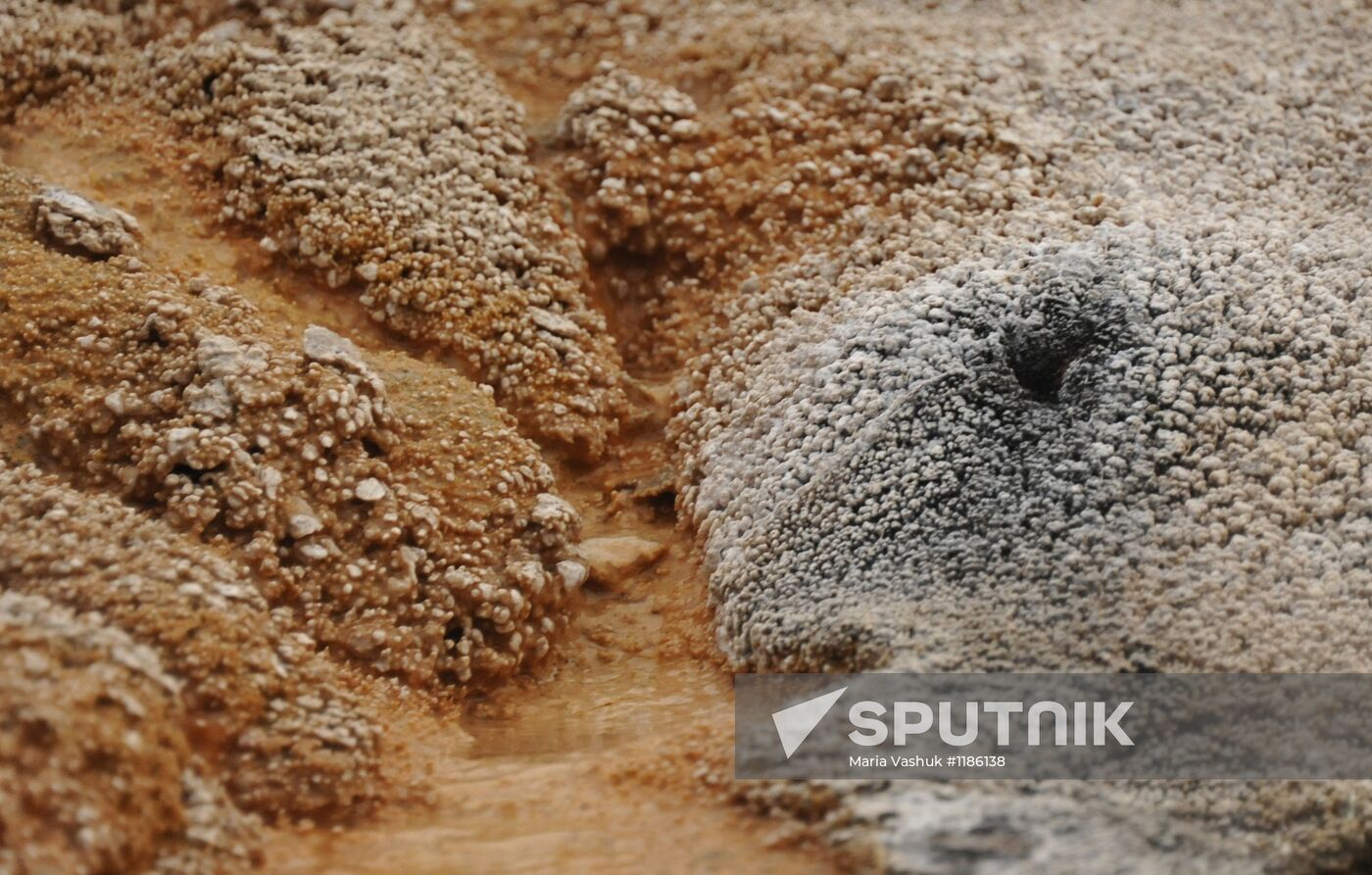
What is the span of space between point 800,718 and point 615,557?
0.73 m

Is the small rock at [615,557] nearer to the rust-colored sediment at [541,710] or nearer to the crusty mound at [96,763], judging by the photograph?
the rust-colored sediment at [541,710]

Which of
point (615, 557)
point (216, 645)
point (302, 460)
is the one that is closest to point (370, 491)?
point (302, 460)

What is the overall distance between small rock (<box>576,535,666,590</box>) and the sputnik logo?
2.11 feet


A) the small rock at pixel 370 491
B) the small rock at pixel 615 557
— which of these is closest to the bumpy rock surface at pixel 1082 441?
the small rock at pixel 615 557

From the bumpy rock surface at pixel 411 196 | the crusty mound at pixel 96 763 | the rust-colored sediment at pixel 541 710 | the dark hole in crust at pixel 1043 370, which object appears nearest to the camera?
the crusty mound at pixel 96 763

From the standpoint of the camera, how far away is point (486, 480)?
2932 millimetres

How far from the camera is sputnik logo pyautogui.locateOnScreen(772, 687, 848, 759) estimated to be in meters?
2.40

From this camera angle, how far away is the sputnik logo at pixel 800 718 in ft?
7.87

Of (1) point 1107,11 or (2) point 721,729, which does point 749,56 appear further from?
(2) point 721,729

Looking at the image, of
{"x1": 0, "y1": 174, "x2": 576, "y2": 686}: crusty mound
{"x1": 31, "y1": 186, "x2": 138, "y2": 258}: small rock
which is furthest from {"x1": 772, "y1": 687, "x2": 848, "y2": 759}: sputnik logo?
{"x1": 31, "y1": 186, "x2": 138, "y2": 258}: small rock

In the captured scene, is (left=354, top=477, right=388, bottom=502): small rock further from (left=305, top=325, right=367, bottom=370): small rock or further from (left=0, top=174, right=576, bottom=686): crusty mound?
(left=305, top=325, right=367, bottom=370): small rock

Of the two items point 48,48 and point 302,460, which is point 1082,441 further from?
point 48,48

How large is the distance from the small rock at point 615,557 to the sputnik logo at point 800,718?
0.64 meters

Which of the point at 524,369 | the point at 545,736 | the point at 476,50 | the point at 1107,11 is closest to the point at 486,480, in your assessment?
the point at 524,369
